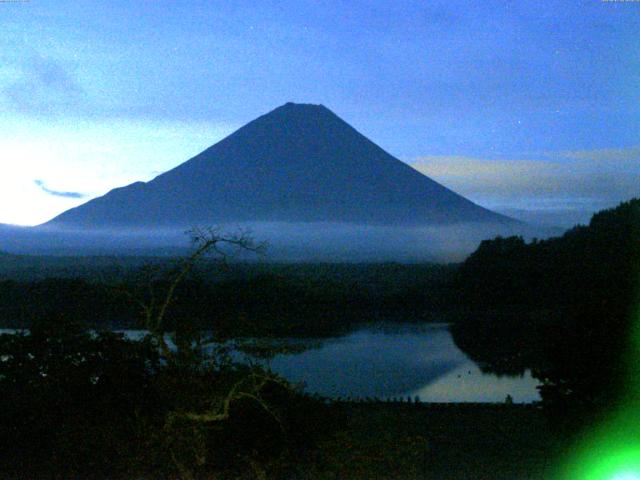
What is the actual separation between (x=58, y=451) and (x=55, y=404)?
389 mm

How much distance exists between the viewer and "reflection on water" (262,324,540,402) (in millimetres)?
10627

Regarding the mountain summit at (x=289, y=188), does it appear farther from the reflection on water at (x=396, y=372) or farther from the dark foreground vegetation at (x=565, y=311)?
the reflection on water at (x=396, y=372)

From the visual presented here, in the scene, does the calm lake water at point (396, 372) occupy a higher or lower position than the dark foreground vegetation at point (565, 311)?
lower

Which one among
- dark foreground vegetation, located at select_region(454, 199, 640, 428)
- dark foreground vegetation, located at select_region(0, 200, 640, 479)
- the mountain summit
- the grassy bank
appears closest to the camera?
dark foreground vegetation, located at select_region(0, 200, 640, 479)

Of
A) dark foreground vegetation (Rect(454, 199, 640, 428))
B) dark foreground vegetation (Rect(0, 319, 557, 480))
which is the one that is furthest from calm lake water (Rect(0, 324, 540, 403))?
dark foreground vegetation (Rect(0, 319, 557, 480))

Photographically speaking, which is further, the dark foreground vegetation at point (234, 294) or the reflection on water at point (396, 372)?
the reflection on water at point (396, 372)

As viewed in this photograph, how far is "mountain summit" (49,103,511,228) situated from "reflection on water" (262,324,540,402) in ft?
73.2

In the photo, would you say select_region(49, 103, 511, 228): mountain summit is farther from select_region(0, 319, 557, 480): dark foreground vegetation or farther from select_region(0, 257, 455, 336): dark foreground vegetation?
select_region(0, 319, 557, 480): dark foreground vegetation

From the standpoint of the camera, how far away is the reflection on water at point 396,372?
1063cm

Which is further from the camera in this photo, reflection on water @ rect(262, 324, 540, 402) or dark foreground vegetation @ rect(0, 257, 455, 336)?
reflection on water @ rect(262, 324, 540, 402)

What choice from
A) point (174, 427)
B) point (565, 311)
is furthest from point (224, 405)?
point (565, 311)

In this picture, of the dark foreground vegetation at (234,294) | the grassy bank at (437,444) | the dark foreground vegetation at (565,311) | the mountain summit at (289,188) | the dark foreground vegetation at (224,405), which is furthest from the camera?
the mountain summit at (289,188)

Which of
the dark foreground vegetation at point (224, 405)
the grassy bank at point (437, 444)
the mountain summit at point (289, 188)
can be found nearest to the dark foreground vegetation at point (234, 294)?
the dark foreground vegetation at point (224, 405)

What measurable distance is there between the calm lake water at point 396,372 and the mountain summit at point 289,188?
22.2 meters
